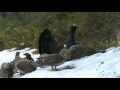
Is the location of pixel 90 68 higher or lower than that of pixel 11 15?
lower

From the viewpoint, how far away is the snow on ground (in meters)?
5.52

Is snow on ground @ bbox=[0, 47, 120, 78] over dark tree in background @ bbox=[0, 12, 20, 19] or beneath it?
beneath

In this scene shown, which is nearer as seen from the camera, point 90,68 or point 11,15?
point 90,68

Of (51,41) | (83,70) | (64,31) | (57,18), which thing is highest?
(57,18)

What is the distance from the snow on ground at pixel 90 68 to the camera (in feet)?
18.1

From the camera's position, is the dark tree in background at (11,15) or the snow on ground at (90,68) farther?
the dark tree in background at (11,15)

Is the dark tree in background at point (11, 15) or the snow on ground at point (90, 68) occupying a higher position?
the dark tree in background at point (11, 15)

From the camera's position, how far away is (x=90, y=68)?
5852 mm

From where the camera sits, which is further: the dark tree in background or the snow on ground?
the dark tree in background
